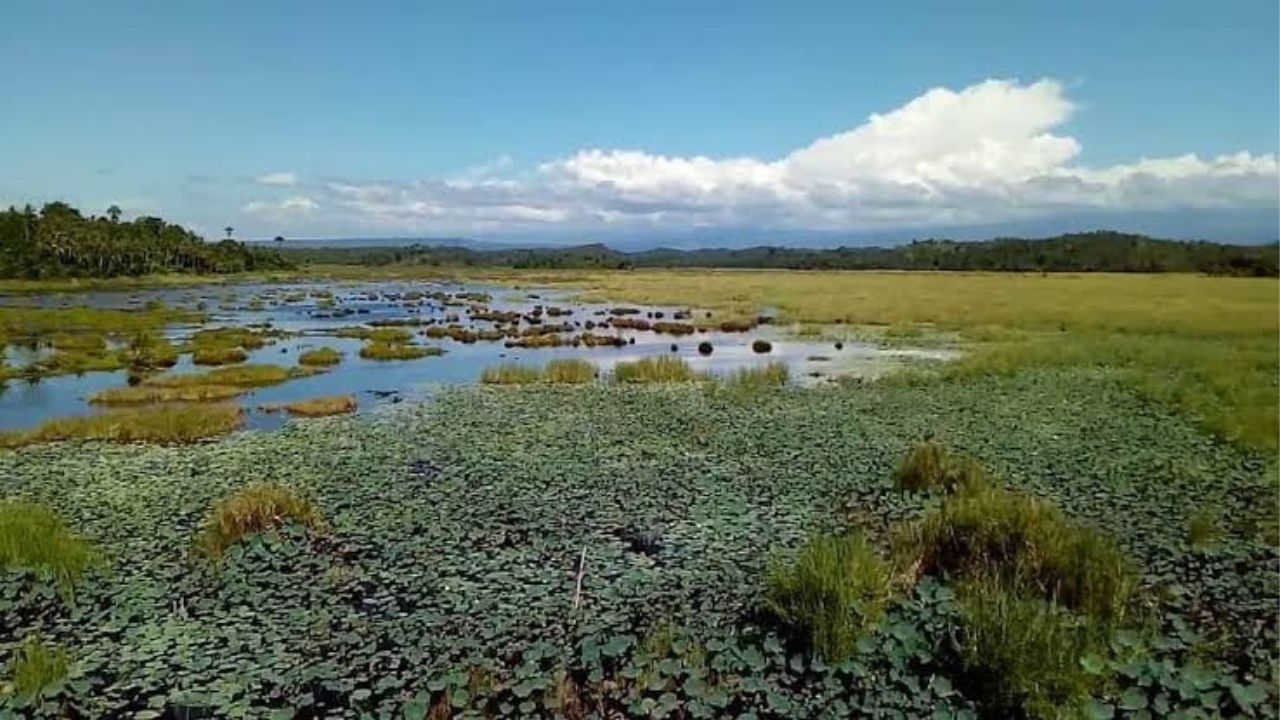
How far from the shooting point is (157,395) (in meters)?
28.8

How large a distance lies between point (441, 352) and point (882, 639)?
3702 centimetres

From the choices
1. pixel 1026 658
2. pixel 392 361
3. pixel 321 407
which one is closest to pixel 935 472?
pixel 1026 658

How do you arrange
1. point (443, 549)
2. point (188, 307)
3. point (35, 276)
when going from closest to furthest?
point (443, 549)
point (188, 307)
point (35, 276)

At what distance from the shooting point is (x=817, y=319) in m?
59.4

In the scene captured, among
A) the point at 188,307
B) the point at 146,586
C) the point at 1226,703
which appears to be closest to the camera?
the point at 1226,703

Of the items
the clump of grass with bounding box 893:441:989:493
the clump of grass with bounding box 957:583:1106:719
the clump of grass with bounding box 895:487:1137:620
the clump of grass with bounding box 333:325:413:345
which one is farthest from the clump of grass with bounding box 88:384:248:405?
the clump of grass with bounding box 957:583:1106:719

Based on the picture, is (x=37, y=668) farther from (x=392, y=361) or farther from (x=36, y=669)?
(x=392, y=361)

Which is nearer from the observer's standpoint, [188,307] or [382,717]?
[382,717]

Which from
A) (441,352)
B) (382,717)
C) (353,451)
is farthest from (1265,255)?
(382,717)

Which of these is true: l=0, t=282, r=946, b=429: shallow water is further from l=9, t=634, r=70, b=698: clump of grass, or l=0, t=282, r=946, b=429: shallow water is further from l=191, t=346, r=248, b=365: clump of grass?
l=9, t=634, r=70, b=698: clump of grass

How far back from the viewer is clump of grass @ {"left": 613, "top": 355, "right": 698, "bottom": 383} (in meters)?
31.4

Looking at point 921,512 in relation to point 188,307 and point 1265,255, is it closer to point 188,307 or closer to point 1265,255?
point 188,307

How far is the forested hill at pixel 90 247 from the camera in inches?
3898

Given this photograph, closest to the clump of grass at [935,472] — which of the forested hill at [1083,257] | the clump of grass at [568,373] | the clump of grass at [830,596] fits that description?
the clump of grass at [830,596]
